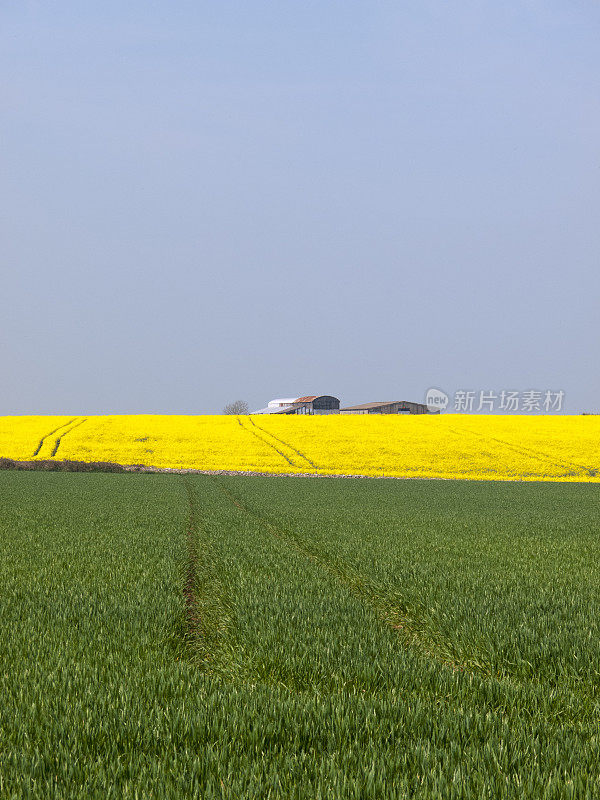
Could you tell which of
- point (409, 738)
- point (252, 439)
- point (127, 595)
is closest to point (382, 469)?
point (252, 439)

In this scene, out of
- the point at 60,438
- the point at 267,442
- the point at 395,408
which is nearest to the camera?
the point at 267,442

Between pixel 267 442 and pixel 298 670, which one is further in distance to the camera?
pixel 267 442

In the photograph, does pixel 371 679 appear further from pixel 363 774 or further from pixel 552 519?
pixel 552 519

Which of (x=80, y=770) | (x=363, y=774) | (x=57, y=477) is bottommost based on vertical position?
(x=57, y=477)

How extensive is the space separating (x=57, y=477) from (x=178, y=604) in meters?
32.3

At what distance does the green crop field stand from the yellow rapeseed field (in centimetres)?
3315

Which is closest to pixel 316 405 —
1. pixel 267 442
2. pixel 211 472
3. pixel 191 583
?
pixel 267 442

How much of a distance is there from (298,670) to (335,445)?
49338 mm

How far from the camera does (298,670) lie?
5.47 m

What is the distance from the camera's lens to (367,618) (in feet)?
23.2

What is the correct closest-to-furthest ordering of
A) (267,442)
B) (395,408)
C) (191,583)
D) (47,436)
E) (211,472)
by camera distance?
(191,583)
(211,472)
(267,442)
(47,436)
(395,408)

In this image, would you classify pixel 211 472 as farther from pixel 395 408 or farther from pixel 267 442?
pixel 395 408

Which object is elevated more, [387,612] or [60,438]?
[387,612]

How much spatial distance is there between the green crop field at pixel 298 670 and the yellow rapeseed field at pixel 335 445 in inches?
1305
